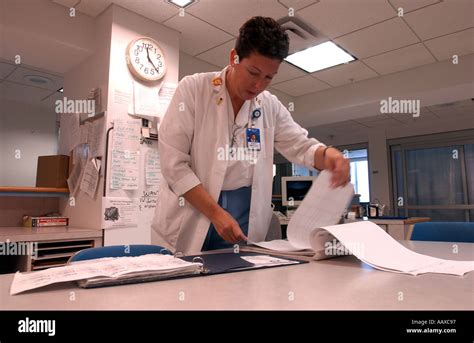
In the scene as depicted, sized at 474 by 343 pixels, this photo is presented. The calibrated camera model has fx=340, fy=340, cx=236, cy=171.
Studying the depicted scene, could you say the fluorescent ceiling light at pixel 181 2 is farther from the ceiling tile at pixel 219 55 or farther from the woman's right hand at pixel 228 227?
the woman's right hand at pixel 228 227

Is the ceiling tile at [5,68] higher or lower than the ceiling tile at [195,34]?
lower

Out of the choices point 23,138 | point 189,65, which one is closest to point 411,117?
point 189,65

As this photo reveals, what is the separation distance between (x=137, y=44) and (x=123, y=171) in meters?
1.01

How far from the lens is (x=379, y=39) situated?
125 inches

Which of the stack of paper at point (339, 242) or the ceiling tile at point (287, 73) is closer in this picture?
the stack of paper at point (339, 242)

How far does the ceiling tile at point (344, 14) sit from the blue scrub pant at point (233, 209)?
6.56 ft

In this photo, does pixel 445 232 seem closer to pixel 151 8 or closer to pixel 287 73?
pixel 151 8

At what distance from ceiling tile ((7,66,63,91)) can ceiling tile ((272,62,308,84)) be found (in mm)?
2523

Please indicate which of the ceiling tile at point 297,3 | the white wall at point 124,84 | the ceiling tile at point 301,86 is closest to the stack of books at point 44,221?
the white wall at point 124,84

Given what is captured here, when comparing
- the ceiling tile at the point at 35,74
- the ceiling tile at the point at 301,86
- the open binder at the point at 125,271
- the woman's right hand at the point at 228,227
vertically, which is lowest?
the open binder at the point at 125,271

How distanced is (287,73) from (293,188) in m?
1.52

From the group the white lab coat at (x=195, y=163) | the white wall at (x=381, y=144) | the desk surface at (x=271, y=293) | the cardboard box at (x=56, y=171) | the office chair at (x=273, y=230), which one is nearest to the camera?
the desk surface at (x=271, y=293)

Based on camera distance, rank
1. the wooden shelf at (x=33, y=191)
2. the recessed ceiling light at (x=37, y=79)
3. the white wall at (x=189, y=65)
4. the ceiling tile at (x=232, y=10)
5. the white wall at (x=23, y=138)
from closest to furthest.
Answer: the wooden shelf at (x=33, y=191), the ceiling tile at (x=232, y=10), the white wall at (x=189, y=65), the recessed ceiling light at (x=37, y=79), the white wall at (x=23, y=138)

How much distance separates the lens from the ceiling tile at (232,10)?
8.52 ft
